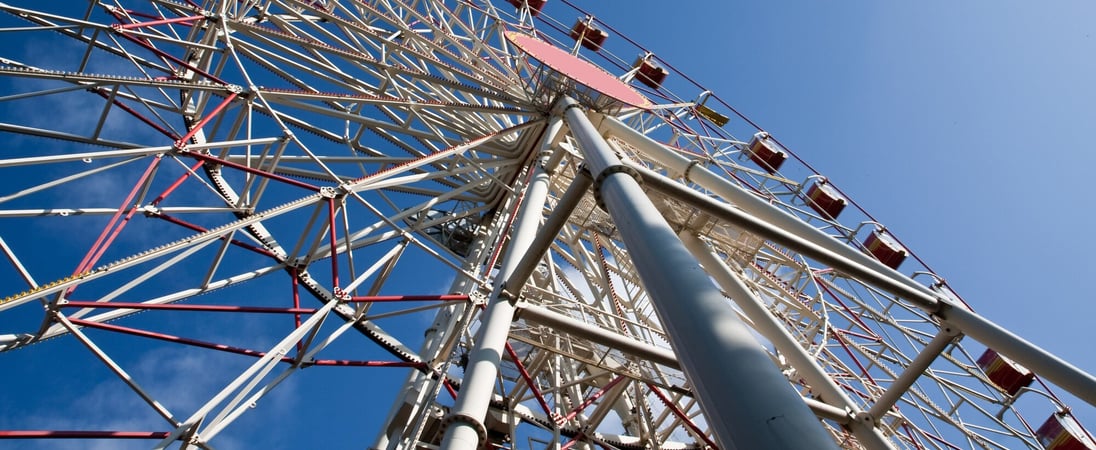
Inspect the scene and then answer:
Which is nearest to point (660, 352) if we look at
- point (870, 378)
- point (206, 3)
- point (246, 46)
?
point (870, 378)

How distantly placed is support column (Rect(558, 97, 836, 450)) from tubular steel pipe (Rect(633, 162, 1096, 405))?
1.34 meters

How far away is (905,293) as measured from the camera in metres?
6.37

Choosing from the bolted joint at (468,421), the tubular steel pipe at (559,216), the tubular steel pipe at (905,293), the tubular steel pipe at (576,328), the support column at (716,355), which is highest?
the tubular steel pipe at (905,293)

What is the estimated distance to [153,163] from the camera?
7.86 m

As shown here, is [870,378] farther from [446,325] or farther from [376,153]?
[376,153]

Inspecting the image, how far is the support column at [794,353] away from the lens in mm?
7934

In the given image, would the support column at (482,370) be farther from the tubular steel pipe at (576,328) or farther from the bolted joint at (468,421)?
the tubular steel pipe at (576,328)

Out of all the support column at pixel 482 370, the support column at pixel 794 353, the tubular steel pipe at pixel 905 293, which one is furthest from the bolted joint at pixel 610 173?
the support column at pixel 794 353

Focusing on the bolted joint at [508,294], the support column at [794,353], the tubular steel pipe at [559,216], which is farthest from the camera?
the support column at [794,353]

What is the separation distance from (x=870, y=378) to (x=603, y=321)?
5.85 m

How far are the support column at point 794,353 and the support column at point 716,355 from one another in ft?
16.6

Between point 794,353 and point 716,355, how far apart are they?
6240 millimetres

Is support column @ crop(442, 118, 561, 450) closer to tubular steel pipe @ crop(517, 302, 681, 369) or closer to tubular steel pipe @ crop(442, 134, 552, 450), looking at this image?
tubular steel pipe @ crop(442, 134, 552, 450)

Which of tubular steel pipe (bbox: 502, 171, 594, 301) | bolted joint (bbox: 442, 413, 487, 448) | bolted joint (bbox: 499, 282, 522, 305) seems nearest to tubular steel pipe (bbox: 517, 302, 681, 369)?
bolted joint (bbox: 499, 282, 522, 305)
